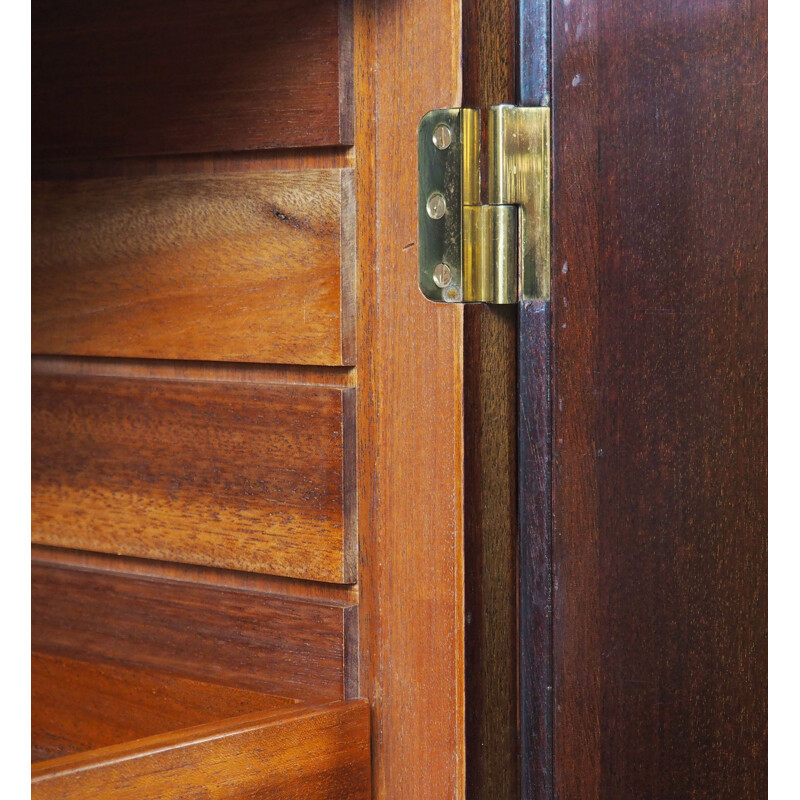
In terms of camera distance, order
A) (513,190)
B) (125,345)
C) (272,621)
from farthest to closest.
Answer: (125,345) → (272,621) → (513,190)

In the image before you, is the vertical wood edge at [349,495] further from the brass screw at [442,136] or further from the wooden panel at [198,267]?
the brass screw at [442,136]

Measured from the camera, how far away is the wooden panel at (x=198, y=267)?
0.94m

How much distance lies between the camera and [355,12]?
0.91 metres

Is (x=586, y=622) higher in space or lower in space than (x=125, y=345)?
lower

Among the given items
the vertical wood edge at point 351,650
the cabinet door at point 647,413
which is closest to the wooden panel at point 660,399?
the cabinet door at point 647,413

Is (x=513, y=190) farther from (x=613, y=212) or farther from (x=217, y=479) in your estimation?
(x=217, y=479)

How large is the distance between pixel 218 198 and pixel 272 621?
1.09 feet

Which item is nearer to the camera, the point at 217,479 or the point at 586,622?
the point at 586,622

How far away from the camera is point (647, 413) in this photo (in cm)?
94

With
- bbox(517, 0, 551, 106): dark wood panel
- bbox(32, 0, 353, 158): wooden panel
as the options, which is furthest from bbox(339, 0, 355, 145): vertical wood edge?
bbox(517, 0, 551, 106): dark wood panel

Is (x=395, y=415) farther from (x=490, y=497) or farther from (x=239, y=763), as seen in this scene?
(x=239, y=763)

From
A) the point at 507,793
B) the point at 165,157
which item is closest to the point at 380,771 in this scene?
the point at 507,793

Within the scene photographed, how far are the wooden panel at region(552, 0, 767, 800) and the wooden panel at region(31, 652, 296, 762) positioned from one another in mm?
250

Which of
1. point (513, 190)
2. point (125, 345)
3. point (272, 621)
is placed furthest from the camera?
point (125, 345)
